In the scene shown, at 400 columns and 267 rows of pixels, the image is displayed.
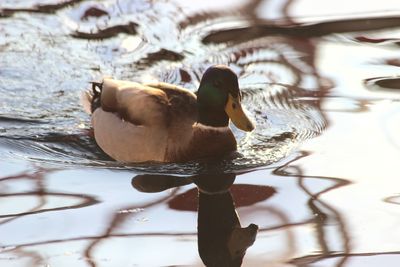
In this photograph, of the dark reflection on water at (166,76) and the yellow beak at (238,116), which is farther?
the dark reflection on water at (166,76)

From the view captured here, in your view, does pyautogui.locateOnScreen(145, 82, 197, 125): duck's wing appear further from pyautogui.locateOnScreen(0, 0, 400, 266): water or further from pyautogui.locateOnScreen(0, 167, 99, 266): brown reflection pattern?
pyautogui.locateOnScreen(0, 167, 99, 266): brown reflection pattern

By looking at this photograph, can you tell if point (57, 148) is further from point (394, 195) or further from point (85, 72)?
point (394, 195)

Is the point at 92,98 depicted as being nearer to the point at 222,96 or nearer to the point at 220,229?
the point at 222,96

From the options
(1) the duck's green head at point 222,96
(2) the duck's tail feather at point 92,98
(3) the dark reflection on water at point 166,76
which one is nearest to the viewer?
(1) the duck's green head at point 222,96

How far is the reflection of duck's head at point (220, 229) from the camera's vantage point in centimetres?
451

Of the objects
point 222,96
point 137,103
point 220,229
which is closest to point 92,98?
point 137,103

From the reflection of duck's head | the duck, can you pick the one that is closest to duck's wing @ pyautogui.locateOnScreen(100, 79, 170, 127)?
the duck

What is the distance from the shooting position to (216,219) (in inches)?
192

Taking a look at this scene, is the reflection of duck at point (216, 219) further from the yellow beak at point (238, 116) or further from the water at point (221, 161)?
the yellow beak at point (238, 116)

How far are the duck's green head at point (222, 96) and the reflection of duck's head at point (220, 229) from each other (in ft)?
1.34

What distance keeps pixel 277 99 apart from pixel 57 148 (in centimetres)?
138

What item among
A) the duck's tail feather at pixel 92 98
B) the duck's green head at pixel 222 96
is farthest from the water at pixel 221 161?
the duck's green head at pixel 222 96

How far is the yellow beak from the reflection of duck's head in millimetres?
370

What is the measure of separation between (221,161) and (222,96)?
0.34m
